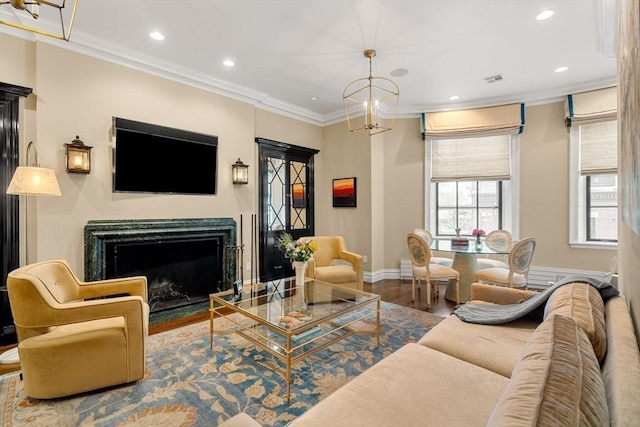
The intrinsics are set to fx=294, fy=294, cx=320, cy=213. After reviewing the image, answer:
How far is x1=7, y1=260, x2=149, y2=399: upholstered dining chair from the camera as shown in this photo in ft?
6.34

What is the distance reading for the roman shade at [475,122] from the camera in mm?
4730

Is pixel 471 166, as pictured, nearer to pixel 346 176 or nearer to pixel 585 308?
pixel 346 176

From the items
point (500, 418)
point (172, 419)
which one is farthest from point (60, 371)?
point (500, 418)

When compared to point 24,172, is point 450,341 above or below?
below

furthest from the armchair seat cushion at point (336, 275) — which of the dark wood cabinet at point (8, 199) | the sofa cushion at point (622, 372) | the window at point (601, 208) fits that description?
the window at point (601, 208)

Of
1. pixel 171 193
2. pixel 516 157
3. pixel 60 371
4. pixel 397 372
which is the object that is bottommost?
pixel 60 371

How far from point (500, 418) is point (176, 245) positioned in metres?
3.85

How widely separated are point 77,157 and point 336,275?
3.15 meters

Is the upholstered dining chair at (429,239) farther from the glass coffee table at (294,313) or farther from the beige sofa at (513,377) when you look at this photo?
the beige sofa at (513,377)

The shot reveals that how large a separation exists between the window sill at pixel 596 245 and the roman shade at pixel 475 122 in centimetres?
193

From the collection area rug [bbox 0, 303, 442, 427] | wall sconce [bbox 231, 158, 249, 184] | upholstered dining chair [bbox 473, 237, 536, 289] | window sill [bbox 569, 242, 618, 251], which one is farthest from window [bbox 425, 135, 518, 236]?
wall sconce [bbox 231, 158, 249, 184]

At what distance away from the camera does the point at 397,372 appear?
150cm

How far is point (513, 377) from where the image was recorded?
0.97 metres

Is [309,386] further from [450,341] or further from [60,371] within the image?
[60,371]
